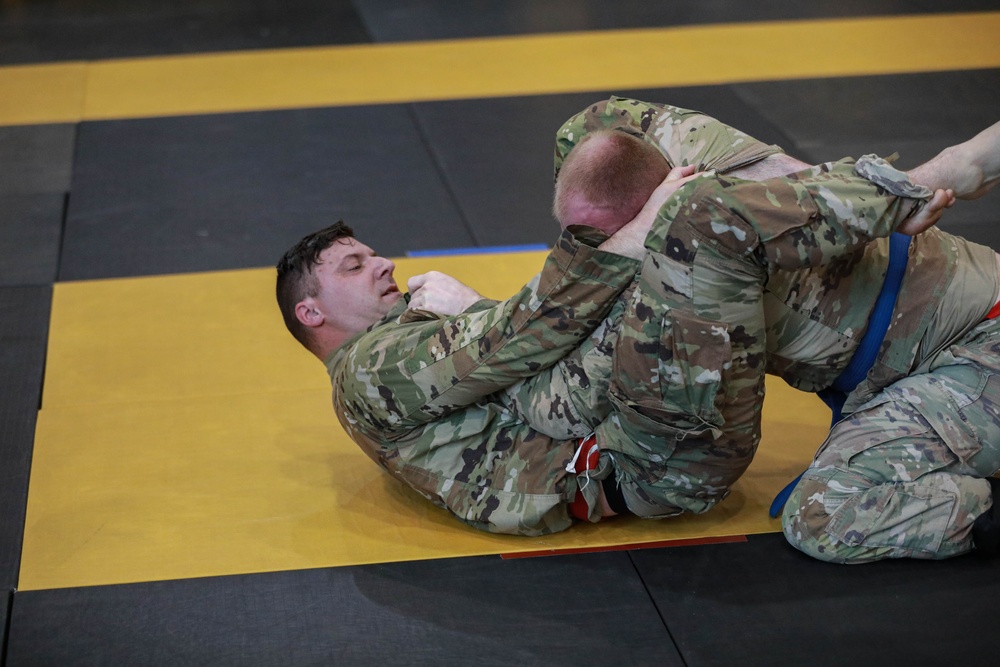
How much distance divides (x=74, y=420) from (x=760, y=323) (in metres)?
2.35

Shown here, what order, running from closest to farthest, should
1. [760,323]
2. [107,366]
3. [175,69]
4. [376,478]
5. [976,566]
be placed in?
1. [760,323]
2. [976,566]
3. [376,478]
4. [107,366]
5. [175,69]

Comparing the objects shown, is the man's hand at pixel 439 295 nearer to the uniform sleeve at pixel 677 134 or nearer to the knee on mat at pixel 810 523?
the uniform sleeve at pixel 677 134

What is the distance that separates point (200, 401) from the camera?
406cm

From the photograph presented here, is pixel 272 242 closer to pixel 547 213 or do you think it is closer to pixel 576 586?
pixel 547 213

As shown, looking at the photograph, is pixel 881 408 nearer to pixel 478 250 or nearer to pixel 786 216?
pixel 786 216

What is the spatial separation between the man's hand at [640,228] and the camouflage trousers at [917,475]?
83 centimetres

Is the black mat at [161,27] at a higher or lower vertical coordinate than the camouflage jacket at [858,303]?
lower

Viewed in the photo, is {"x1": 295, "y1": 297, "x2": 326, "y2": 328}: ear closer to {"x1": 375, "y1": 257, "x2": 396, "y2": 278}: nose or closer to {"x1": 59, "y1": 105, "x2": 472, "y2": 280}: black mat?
{"x1": 375, "y1": 257, "x2": 396, "y2": 278}: nose

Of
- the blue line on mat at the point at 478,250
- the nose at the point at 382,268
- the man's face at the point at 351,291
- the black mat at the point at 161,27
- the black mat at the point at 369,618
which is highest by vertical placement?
the nose at the point at 382,268

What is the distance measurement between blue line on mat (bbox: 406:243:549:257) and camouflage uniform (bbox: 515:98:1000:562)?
1.93 meters

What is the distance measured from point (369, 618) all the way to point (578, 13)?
631cm

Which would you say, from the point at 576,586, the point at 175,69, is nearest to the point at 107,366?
the point at 576,586

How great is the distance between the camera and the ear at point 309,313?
346cm

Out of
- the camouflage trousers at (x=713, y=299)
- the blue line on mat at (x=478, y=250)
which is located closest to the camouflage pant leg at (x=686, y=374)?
the camouflage trousers at (x=713, y=299)
